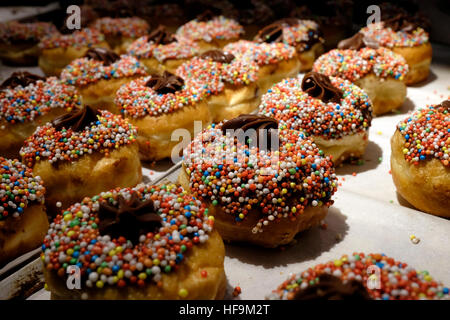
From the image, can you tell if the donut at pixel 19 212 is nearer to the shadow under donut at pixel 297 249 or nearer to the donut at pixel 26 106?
the donut at pixel 26 106

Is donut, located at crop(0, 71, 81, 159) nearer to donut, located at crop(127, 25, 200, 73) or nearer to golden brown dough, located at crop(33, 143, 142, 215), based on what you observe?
golden brown dough, located at crop(33, 143, 142, 215)

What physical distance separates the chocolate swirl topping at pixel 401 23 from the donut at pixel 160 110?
2302 millimetres

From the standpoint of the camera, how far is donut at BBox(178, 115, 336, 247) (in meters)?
2.09

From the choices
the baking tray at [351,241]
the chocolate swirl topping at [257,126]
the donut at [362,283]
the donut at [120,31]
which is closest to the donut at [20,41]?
the donut at [120,31]

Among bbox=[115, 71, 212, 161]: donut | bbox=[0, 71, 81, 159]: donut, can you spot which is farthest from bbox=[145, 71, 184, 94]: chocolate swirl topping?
bbox=[0, 71, 81, 159]: donut

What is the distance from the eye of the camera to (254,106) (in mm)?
3693

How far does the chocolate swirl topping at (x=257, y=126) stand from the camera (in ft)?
7.39

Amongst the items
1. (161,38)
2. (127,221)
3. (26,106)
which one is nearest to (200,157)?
(127,221)

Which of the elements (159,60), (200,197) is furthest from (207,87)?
(200,197)

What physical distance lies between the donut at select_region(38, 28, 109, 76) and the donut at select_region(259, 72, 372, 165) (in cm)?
233

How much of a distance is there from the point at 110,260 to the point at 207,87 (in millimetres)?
2049

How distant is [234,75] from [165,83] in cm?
66

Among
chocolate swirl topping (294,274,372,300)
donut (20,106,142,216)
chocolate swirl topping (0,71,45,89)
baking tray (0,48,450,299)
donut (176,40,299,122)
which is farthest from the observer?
donut (176,40,299,122)
